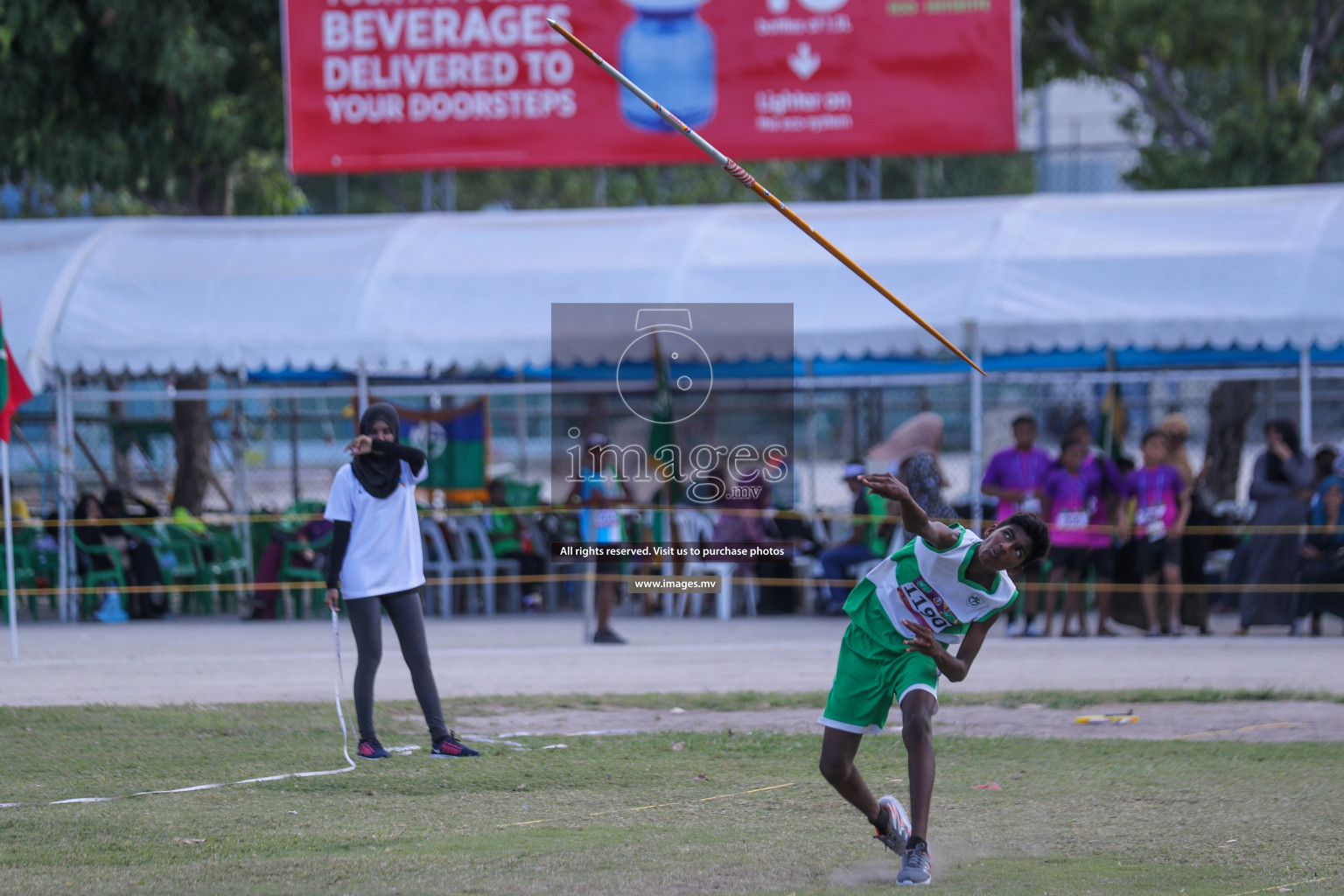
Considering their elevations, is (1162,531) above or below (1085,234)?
below

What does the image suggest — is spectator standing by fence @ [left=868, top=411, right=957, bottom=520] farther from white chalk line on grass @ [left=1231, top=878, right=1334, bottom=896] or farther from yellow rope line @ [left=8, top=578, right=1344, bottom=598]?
white chalk line on grass @ [left=1231, top=878, right=1334, bottom=896]

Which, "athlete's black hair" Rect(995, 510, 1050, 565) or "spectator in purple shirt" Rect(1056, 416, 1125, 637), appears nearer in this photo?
"athlete's black hair" Rect(995, 510, 1050, 565)

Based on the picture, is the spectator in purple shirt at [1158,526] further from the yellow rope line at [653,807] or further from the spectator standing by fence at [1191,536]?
the yellow rope line at [653,807]

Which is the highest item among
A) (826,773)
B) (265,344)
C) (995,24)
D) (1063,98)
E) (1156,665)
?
(1063,98)

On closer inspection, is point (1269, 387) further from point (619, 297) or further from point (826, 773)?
point (826, 773)

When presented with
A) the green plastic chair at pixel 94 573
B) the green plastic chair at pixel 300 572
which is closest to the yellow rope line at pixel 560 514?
the green plastic chair at pixel 94 573

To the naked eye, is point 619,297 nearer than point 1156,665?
No

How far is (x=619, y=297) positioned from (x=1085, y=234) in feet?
16.0

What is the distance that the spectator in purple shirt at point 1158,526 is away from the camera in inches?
520

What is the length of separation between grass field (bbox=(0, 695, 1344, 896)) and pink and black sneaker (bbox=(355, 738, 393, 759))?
0.10 m

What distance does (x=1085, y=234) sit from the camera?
15.0 m

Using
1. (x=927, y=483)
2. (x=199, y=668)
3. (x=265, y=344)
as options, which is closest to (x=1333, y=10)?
(x=927, y=483)

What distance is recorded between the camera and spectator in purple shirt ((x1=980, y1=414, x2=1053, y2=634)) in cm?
1343

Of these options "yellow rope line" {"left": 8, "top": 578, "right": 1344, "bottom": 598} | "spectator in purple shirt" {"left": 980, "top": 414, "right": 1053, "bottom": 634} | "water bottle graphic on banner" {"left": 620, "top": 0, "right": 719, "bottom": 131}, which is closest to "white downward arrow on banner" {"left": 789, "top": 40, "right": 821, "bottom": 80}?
"water bottle graphic on banner" {"left": 620, "top": 0, "right": 719, "bottom": 131}
